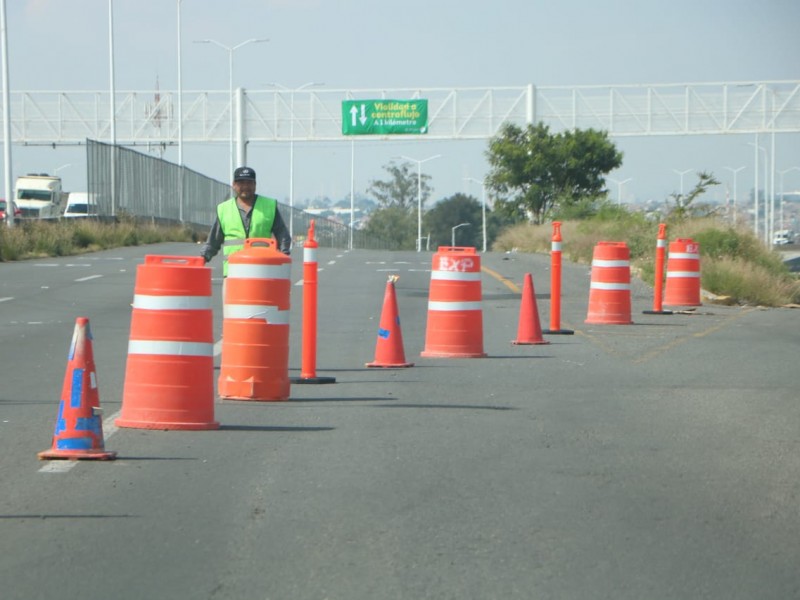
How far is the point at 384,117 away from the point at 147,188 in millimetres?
14196

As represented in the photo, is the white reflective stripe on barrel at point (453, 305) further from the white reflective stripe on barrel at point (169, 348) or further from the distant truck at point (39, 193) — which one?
the distant truck at point (39, 193)

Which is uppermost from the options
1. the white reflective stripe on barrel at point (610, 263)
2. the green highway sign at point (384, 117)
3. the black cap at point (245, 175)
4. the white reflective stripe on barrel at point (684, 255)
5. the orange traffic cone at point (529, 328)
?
the green highway sign at point (384, 117)

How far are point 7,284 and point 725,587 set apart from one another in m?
21.2

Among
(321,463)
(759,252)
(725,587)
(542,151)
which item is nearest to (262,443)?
(321,463)

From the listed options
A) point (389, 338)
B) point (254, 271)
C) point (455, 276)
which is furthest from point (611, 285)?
point (254, 271)

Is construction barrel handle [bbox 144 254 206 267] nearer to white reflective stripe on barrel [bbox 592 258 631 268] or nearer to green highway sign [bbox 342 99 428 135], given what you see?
white reflective stripe on barrel [bbox 592 258 631 268]

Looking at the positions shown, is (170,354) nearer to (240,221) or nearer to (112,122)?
(240,221)

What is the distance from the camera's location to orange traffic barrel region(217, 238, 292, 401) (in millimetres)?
10391

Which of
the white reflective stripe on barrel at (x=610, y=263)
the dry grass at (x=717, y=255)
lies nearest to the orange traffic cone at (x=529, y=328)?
the white reflective stripe on barrel at (x=610, y=263)

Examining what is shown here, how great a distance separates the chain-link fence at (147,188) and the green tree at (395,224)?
289ft

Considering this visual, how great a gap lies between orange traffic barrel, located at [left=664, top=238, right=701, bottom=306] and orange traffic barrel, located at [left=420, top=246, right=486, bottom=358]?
829cm

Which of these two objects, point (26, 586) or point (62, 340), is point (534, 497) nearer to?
point (26, 586)

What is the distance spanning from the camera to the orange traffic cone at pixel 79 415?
25.6ft

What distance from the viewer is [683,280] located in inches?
862
